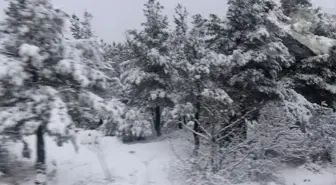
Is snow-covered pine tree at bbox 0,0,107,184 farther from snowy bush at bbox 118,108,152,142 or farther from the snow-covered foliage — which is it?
snowy bush at bbox 118,108,152,142

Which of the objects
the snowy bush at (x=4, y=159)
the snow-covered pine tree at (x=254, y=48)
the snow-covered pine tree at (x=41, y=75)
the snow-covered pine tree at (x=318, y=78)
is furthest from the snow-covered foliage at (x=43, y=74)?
the snow-covered pine tree at (x=318, y=78)

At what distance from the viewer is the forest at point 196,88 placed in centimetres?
1240

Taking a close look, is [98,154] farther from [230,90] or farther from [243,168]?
[230,90]

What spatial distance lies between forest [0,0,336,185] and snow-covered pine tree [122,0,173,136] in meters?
0.07

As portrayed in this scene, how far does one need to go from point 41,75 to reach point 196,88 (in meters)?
10.0

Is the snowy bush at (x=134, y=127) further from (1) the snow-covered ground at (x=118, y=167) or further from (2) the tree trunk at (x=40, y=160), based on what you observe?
(2) the tree trunk at (x=40, y=160)

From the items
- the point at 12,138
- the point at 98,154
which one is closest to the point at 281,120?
the point at 98,154

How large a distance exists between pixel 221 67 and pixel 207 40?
8.04 feet

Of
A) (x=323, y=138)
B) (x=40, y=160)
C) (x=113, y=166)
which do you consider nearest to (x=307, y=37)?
(x=323, y=138)

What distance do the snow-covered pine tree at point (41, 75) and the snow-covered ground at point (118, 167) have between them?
0.90 meters

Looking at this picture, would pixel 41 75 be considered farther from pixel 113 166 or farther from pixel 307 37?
pixel 307 37

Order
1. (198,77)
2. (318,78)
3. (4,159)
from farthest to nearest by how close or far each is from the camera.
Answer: (318,78)
(198,77)
(4,159)

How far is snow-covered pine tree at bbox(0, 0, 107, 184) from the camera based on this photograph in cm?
1178

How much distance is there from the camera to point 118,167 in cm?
1644
